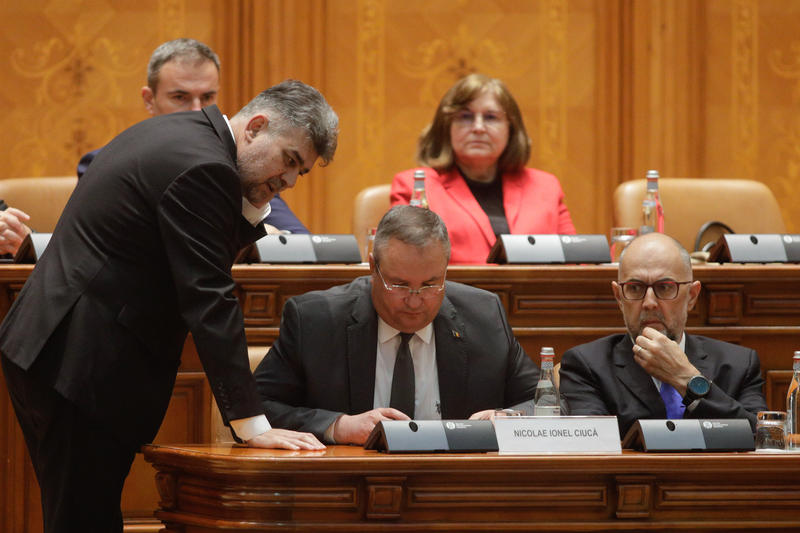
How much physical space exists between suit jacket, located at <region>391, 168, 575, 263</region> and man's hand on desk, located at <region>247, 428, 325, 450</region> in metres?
1.72

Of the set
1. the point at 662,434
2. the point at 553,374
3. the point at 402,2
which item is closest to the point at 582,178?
the point at 402,2

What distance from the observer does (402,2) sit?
5.43 meters

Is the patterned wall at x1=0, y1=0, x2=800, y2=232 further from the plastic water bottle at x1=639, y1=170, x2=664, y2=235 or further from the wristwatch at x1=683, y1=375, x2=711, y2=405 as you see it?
the wristwatch at x1=683, y1=375, x2=711, y2=405

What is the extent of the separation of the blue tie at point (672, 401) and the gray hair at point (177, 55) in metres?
2.07

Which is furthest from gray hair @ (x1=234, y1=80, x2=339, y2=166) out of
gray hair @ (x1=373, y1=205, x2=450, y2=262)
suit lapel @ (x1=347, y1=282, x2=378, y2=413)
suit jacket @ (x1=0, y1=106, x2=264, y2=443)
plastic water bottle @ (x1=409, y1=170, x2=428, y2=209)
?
plastic water bottle @ (x1=409, y1=170, x2=428, y2=209)

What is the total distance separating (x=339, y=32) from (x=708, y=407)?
3.27 metres

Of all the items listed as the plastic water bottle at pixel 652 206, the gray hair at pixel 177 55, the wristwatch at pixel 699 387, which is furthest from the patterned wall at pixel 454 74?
the wristwatch at pixel 699 387

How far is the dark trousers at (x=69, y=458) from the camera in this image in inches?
93.4

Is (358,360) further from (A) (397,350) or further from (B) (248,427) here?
(B) (248,427)

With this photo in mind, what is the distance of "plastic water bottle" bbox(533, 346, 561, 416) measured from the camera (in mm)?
2611

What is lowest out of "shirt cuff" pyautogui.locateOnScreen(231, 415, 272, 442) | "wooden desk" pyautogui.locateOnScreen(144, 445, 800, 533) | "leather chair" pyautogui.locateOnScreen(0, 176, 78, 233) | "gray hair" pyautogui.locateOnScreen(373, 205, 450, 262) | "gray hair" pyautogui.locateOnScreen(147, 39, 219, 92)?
"wooden desk" pyautogui.locateOnScreen(144, 445, 800, 533)

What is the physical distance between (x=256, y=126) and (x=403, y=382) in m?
0.74

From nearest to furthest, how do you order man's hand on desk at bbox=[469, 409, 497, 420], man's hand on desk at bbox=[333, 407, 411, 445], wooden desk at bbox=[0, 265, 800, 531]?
man's hand on desk at bbox=[333, 407, 411, 445], man's hand on desk at bbox=[469, 409, 497, 420], wooden desk at bbox=[0, 265, 800, 531]

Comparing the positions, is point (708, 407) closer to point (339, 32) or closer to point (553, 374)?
A: point (553, 374)
